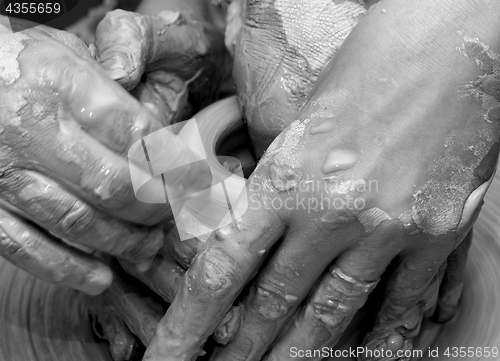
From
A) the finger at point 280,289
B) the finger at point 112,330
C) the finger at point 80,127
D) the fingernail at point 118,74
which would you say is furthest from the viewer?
the finger at point 112,330

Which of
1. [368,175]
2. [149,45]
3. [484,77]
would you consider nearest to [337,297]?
[368,175]

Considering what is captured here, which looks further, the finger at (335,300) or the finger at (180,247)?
the finger at (180,247)

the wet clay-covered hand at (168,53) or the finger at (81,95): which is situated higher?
the finger at (81,95)

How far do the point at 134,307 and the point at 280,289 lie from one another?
363 millimetres

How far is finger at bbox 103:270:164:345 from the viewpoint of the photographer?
3.70 ft

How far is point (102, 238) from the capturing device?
0.92m

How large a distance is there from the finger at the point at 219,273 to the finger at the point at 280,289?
1.2 inches

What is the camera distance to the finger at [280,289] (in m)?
0.92

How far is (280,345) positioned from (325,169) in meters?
0.37

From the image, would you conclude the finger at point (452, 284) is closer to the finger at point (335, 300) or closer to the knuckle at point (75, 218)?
the finger at point (335, 300)

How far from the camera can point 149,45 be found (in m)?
1.23

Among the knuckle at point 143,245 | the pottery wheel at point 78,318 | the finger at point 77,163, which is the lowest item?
the pottery wheel at point 78,318

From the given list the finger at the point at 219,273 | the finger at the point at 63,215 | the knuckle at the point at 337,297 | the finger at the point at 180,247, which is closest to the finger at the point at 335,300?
the knuckle at the point at 337,297

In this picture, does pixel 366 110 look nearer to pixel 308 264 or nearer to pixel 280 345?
pixel 308 264
